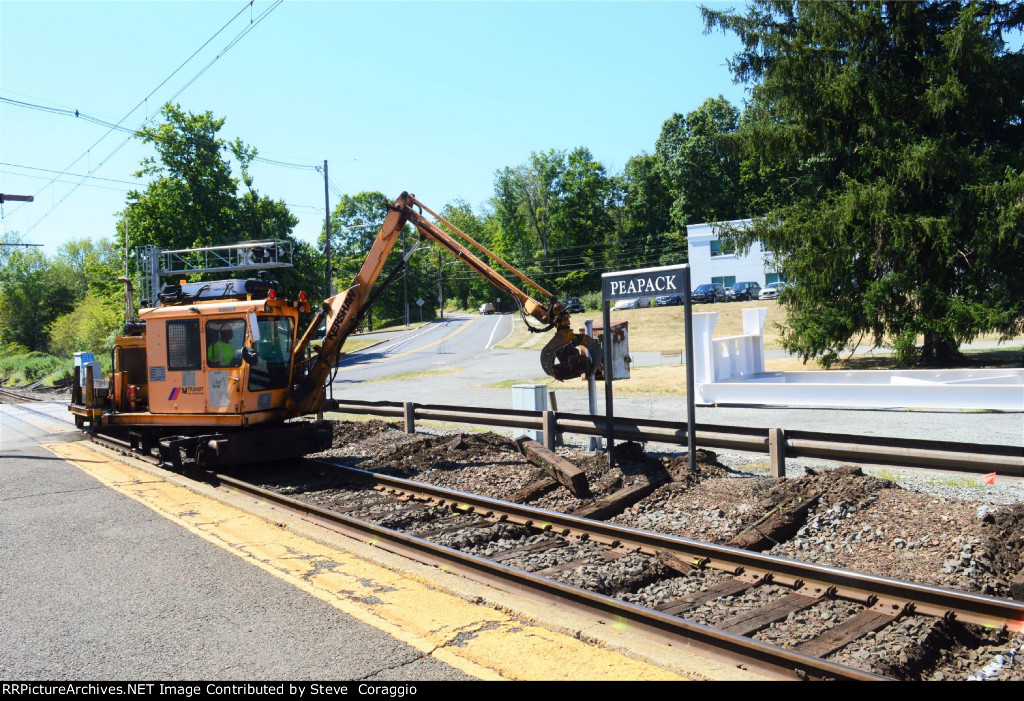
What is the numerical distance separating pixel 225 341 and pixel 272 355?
2.58ft

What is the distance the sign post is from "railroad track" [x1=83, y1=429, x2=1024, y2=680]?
270 centimetres

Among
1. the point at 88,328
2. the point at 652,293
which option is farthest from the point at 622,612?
the point at 88,328

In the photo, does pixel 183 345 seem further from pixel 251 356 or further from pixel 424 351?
pixel 424 351

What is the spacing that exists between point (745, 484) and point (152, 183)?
1894 inches

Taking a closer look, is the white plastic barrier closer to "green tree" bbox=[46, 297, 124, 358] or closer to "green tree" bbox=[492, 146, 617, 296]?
"green tree" bbox=[46, 297, 124, 358]

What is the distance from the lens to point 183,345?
12828 millimetres

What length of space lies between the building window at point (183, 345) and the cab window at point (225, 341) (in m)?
0.28

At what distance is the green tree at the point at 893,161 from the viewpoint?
23.5m

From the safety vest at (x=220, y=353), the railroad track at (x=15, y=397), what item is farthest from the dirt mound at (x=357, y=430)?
the railroad track at (x=15, y=397)

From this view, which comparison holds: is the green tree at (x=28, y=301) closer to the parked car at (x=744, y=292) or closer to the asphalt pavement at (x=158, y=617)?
the parked car at (x=744, y=292)

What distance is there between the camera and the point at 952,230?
23.6 m

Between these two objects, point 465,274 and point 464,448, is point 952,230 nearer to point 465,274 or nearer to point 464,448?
point 464,448

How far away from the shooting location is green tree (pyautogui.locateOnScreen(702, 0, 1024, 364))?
77.1 feet

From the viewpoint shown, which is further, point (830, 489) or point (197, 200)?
point (197, 200)
